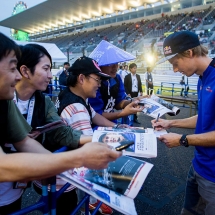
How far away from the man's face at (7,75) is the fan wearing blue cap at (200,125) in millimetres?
1198

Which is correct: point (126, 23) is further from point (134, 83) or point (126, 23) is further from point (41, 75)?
point (41, 75)

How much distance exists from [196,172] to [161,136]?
0.40 metres

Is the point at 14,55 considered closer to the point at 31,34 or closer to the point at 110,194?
the point at 110,194

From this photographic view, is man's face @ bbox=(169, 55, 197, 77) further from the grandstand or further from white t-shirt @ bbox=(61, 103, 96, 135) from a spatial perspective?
the grandstand

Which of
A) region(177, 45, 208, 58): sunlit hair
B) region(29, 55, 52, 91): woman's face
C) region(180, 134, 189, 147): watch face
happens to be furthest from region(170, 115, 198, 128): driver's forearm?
region(29, 55, 52, 91): woman's face

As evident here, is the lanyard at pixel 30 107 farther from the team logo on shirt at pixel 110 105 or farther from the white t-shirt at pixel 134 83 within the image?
the white t-shirt at pixel 134 83

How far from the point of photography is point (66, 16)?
41.4 m

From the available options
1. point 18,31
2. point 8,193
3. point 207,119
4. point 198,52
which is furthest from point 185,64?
point 18,31

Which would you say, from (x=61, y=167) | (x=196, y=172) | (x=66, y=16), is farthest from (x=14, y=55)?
(x=66, y=16)

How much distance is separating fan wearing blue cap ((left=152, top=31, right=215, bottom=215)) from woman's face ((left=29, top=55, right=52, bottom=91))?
103 cm

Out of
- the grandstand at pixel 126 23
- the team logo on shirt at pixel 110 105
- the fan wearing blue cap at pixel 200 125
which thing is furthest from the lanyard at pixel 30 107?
the grandstand at pixel 126 23

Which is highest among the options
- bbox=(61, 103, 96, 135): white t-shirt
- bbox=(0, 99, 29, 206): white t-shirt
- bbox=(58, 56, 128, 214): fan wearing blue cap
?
bbox=(58, 56, 128, 214): fan wearing blue cap

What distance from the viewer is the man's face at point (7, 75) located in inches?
38.4

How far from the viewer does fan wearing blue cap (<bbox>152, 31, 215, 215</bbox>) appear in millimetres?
1422
